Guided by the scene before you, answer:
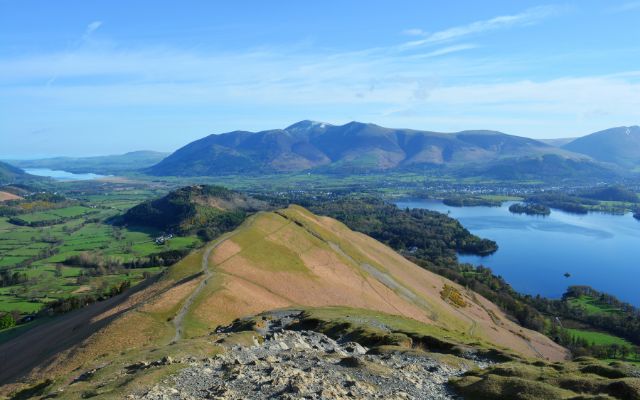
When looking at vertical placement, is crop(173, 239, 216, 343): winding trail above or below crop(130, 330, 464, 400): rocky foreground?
below

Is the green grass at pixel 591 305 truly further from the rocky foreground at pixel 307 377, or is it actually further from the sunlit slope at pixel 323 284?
the rocky foreground at pixel 307 377

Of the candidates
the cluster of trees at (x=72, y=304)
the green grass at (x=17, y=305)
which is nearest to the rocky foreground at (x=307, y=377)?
the cluster of trees at (x=72, y=304)

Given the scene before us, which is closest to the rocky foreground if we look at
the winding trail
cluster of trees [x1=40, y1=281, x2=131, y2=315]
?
the winding trail

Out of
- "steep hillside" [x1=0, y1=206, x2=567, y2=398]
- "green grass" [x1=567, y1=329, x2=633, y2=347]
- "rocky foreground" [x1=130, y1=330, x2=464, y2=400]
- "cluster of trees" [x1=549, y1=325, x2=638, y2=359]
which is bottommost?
"green grass" [x1=567, y1=329, x2=633, y2=347]

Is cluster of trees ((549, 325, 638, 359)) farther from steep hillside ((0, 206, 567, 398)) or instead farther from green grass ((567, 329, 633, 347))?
steep hillside ((0, 206, 567, 398))

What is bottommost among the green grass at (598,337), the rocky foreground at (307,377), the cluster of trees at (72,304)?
the green grass at (598,337)

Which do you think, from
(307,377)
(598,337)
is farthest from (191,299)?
(598,337)
